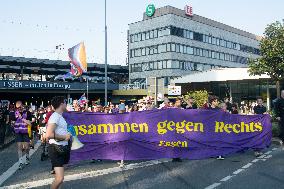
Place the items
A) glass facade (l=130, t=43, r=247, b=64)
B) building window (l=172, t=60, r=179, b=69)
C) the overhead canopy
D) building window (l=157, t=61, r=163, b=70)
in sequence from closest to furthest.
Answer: the overhead canopy → building window (l=172, t=60, r=179, b=69) → glass facade (l=130, t=43, r=247, b=64) → building window (l=157, t=61, r=163, b=70)

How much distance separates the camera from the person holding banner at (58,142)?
5.83 m

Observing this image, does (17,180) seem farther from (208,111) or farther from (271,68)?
(271,68)

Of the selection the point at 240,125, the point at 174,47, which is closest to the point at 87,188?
the point at 240,125

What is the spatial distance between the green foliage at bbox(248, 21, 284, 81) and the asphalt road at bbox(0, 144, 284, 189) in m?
18.3

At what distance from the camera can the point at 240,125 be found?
460 inches

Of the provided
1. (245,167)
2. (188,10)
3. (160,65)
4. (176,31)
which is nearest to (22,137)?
(245,167)

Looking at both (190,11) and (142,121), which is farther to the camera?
(190,11)

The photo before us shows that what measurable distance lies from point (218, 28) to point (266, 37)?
50125mm

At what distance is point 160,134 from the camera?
1073 centimetres

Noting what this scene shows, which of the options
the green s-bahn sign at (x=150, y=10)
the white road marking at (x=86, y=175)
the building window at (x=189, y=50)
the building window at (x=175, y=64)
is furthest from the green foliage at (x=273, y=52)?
the green s-bahn sign at (x=150, y=10)

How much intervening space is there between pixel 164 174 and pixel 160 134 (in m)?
2.15

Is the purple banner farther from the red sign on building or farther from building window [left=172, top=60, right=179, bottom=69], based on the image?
the red sign on building

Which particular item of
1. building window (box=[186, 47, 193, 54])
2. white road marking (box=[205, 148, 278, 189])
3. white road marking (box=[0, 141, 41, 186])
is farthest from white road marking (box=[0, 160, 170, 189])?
building window (box=[186, 47, 193, 54])

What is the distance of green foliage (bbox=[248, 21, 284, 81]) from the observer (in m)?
27.8
